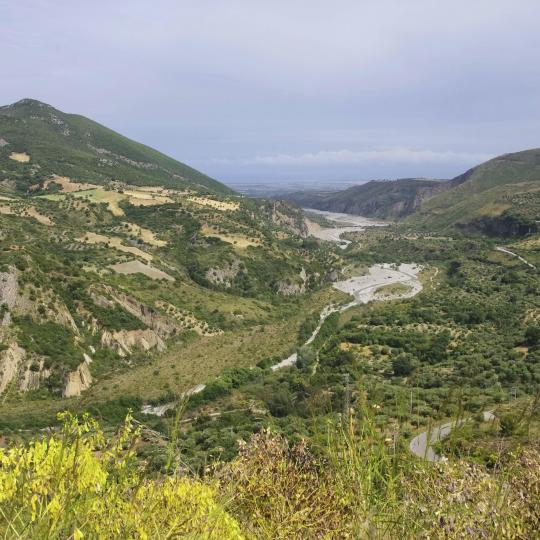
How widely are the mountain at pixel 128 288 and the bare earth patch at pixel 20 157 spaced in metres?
3.75

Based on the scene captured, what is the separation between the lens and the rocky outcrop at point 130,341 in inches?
2355

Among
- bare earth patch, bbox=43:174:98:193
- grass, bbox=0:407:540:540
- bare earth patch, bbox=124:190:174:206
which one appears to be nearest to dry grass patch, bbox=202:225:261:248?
bare earth patch, bbox=124:190:174:206

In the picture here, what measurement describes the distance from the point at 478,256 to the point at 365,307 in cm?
6171

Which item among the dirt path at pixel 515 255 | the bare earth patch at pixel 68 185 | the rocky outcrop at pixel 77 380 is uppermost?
the bare earth patch at pixel 68 185

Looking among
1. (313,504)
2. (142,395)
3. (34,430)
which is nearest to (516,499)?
(313,504)

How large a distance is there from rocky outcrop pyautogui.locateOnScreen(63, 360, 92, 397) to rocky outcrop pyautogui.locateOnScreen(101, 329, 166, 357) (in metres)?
7.72

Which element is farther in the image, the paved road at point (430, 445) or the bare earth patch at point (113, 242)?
the bare earth patch at point (113, 242)

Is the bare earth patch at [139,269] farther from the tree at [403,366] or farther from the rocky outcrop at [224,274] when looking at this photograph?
the tree at [403,366]

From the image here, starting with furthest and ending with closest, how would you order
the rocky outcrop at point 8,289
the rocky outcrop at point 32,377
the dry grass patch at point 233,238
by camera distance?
the dry grass patch at point 233,238 → the rocky outcrop at point 8,289 → the rocky outcrop at point 32,377

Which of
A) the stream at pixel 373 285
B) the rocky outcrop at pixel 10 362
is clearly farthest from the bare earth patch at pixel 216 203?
the rocky outcrop at pixel 10 362

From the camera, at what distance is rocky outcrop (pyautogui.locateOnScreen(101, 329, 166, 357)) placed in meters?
59.8

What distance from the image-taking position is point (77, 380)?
49.2m

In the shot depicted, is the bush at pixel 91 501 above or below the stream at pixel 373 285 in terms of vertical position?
above

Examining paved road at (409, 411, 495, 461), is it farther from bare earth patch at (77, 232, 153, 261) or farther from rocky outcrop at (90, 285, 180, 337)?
bare earth patch at (77, 232, 153, 261)
